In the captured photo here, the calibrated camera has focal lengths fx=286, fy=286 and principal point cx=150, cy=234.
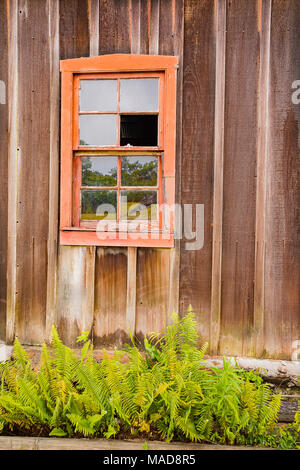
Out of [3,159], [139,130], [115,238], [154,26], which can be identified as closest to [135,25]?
[154,26]

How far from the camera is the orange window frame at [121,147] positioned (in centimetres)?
256

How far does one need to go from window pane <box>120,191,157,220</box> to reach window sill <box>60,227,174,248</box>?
196mm

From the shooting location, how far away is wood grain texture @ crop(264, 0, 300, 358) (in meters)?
2.48

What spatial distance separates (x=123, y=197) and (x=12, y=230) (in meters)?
1.12

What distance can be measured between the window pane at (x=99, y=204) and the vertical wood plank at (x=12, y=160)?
677 millimetres

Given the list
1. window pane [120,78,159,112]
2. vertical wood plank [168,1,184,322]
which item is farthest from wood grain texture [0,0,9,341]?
vertical wood plank [168,1,184,322]

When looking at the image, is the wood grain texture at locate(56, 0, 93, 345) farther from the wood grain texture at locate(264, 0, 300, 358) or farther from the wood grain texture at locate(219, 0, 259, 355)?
the wood grain texture at locate(264, 0, 300, 358)

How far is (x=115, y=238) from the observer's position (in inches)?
104

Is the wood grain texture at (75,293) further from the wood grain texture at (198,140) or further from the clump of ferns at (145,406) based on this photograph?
the wood grain texture at (198,140)

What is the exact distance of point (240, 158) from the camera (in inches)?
101

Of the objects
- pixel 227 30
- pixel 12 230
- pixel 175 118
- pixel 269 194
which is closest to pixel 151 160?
pixel 175 118

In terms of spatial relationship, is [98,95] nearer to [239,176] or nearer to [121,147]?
[121,147]

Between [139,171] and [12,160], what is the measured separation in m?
1.22

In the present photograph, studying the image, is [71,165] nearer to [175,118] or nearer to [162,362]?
[175,118]
